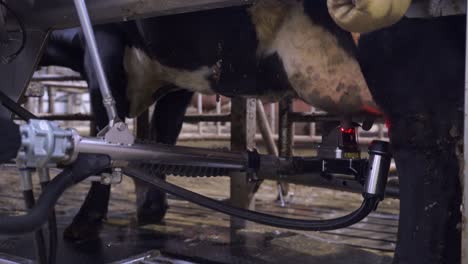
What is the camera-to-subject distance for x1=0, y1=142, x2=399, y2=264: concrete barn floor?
193 cm

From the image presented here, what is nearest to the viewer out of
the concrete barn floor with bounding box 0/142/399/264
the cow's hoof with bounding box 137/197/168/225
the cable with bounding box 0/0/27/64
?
the cable with bounding box 0/0/27/64

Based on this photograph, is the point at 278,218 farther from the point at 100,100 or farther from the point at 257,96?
the point at 100,100

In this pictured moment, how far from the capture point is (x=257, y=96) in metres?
1.81

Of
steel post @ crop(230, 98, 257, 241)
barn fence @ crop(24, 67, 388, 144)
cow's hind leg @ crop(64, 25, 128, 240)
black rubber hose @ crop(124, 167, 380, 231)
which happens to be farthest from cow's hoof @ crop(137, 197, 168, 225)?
black rubber hose @ crop(124, 167, 380, 231)

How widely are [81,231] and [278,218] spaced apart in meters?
0.98

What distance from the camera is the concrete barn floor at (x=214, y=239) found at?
1.93 m

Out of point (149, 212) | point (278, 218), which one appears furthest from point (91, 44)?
point (149, 212)

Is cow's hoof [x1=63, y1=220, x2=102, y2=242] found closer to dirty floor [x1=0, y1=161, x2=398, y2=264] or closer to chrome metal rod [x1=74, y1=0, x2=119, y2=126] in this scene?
dirty floor [x1=0, y1=161, x2=398, y2=264]

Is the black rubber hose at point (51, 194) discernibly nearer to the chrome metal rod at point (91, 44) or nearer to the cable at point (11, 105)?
the chrome metal rod at point (91, 44)

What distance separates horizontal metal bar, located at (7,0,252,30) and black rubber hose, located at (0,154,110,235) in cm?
35

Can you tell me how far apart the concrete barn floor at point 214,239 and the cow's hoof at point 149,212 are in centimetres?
5

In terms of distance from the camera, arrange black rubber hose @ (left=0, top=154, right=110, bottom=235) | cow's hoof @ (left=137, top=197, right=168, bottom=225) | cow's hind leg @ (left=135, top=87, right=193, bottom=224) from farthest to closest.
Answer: cow's hind leg @ (left=135, top=87, right=193, bottom=224), cow's hoof @ (left=137, top=197, right=168, bottom=225), black rubber hose @ (left=0, top=154, right=110, bottom=235)

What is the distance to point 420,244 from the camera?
1.19 meters

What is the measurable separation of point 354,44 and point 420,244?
0.48 meters
